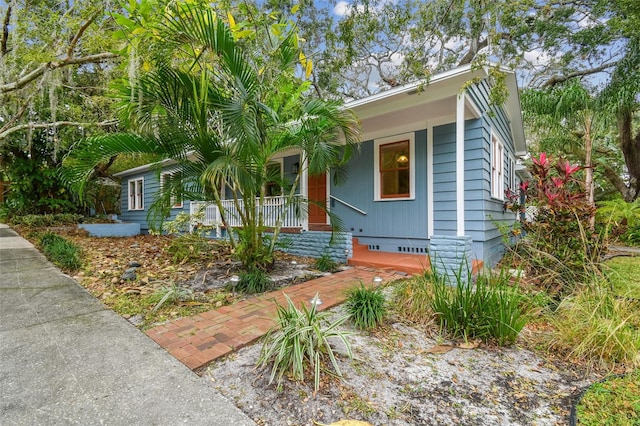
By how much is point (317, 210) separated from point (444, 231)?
3115mm

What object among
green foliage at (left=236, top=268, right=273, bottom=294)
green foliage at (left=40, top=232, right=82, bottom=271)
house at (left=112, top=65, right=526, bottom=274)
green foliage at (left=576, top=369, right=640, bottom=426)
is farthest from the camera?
green foliage at (left=40, top=232, right=82, bottom=271)

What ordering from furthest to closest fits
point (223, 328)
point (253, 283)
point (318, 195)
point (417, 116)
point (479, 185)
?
point (318, 195), point (417, 116), point (479, 185), point (253, 283), point (223, 328)

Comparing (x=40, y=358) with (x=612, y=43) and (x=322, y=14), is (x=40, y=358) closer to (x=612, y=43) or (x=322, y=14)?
(x=322, y=14)

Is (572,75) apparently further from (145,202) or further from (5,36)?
(145,202)

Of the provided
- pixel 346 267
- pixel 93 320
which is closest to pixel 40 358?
pixel 93 320

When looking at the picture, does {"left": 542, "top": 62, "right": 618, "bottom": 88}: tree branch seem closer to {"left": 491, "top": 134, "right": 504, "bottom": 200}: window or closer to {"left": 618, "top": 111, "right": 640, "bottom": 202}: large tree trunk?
{"left": 618, "top": 111, "right": 640, "bottom": 202}: large tree trunk

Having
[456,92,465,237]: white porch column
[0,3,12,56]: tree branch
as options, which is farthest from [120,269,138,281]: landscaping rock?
[0,3,12,56]: tree branch

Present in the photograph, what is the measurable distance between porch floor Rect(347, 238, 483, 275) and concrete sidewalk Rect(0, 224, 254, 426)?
3.50 metres

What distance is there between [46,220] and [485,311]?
14847 mm

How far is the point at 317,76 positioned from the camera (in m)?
12.6

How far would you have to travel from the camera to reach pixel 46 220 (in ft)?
37.6

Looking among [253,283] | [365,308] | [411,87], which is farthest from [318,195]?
[365,308]

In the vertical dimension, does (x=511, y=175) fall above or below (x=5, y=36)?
below

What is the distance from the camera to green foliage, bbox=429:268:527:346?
252 centimetres
